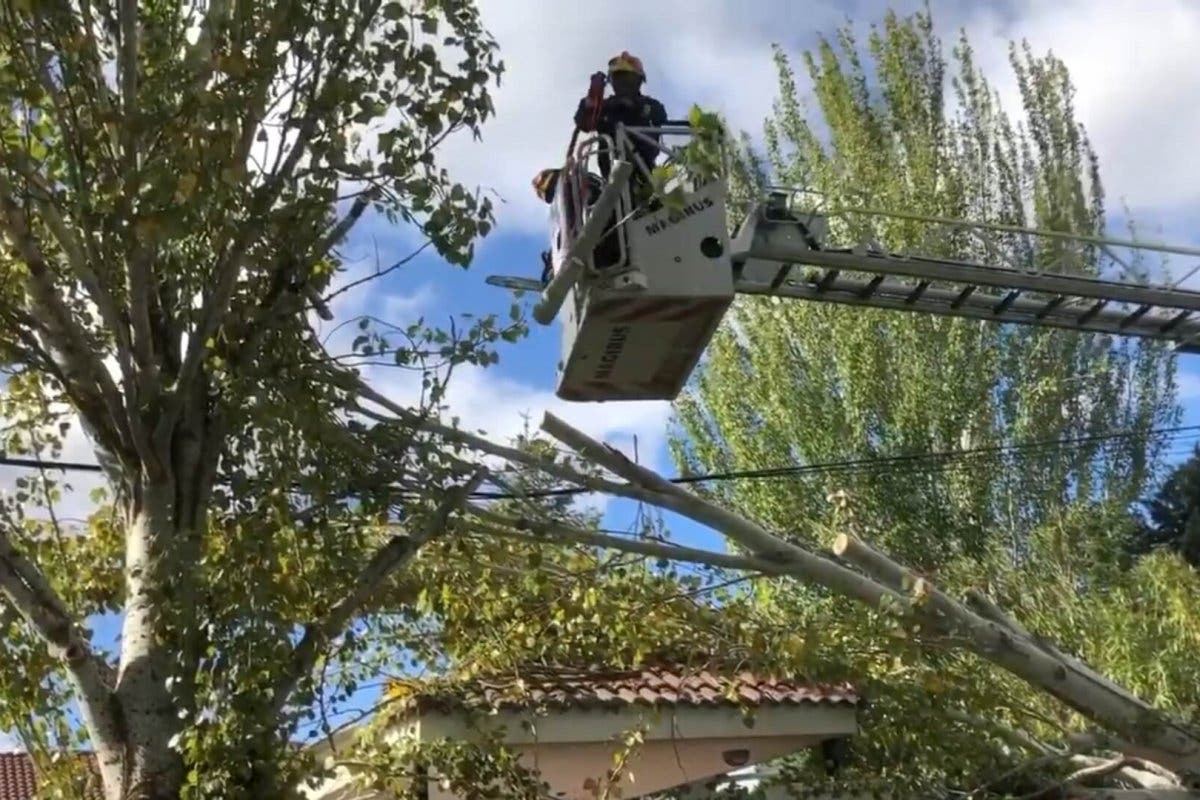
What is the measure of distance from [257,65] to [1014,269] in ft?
17.9

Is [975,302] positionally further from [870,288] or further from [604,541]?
[604,541]

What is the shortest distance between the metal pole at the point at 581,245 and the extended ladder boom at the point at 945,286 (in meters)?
1.51

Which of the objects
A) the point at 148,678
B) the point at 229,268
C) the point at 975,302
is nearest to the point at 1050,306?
the point at 975,302

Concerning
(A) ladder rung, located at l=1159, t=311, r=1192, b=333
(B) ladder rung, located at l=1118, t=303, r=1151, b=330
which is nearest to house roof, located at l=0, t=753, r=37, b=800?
(B) ladder rung, located at l=1118, t=303, r=1151, b=330

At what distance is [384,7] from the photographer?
631cm

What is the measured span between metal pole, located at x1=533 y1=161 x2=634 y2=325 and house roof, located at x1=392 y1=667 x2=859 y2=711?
247 centimetres

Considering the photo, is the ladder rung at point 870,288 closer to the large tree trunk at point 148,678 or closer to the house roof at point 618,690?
the house roof at point 618,690

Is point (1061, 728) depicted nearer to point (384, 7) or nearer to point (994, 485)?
point (384, 7)

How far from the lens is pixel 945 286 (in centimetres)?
1002

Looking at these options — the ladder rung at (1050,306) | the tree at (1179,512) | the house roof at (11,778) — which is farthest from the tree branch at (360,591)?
the tree at (1179,512)

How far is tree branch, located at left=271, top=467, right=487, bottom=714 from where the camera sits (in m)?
5.75

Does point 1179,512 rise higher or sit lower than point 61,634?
higher

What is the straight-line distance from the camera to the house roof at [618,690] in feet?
30.1

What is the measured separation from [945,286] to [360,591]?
17.4 ft
